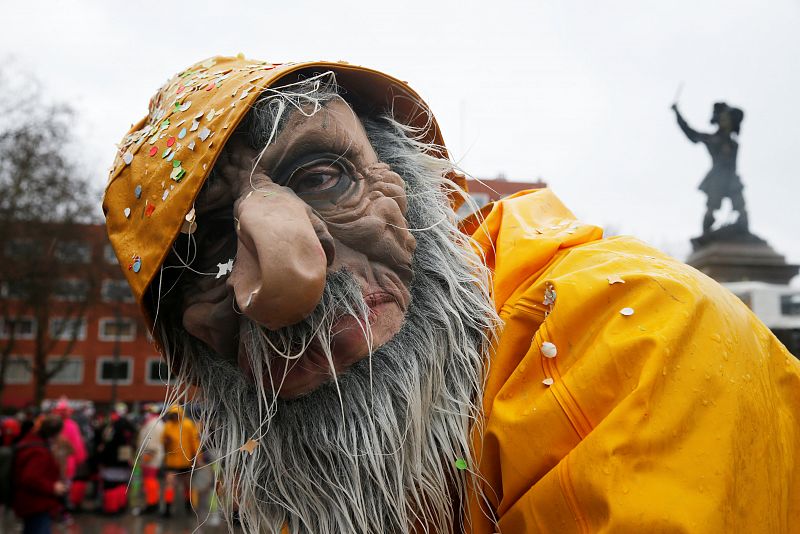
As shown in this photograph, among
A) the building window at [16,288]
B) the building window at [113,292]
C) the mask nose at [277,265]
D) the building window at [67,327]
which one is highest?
the mask nose at [277,265]

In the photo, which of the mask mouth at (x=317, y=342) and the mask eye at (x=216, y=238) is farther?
the mask eye at (x=216, y=238)

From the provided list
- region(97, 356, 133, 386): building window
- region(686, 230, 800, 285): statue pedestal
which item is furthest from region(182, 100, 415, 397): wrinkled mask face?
region(97, 356, 133, 386): building window

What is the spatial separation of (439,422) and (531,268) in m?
0.41

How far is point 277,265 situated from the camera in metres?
1.26

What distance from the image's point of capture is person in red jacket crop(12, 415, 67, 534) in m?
6.35

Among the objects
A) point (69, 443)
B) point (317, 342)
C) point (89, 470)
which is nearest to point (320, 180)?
point (317, 342)

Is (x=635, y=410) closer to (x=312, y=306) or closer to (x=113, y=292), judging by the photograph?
(x=312, y=306)

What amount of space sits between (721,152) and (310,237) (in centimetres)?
1055

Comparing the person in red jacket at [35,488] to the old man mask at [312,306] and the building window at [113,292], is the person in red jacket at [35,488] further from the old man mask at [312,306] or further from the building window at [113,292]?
the building window at [113,292]

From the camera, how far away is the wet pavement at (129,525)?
341 inches

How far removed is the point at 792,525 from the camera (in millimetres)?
1326

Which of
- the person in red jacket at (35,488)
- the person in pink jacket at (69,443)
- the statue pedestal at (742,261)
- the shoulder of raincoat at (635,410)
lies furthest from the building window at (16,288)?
the shoulder of raincoat at (635,410)

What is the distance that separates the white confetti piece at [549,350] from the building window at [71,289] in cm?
2306

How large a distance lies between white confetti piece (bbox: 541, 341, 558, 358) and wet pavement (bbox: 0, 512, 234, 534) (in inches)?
302
